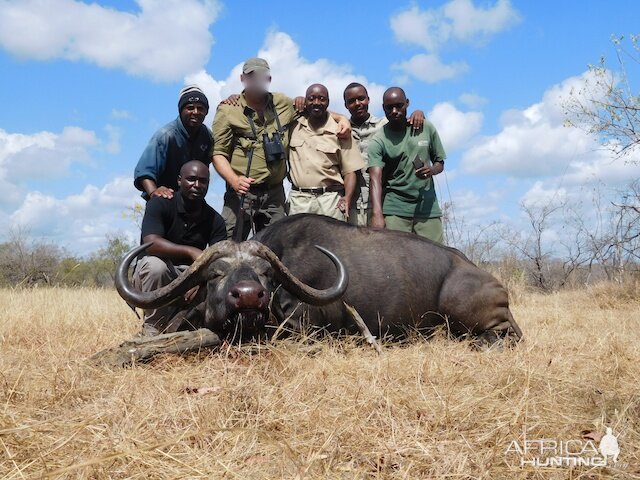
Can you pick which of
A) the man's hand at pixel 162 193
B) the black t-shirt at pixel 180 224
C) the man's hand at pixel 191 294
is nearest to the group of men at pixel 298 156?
the man's hand at pixel 162 193

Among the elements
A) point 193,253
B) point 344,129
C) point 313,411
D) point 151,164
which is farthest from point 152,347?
point 344,129

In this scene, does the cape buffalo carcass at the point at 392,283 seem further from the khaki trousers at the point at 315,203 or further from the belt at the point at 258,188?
the belt at the point at 258,188

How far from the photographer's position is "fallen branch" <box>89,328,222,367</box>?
13.0 ft

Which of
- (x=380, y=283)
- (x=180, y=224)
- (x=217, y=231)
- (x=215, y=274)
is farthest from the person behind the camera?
(x=217, y=231)

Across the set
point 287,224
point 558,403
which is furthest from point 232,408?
point 287,224

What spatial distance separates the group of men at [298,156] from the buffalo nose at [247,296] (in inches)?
83.7

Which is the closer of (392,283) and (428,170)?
(392,283)

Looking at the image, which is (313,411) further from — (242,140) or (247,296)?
A: (242,140)

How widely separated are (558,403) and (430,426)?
847 mm

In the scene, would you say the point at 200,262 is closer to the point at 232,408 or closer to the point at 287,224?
the point at 287,224

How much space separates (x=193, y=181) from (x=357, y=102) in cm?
242

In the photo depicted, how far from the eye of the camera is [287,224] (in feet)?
17.9

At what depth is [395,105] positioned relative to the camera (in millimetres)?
6617

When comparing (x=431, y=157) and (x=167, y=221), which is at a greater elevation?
(x=431, y=157)
